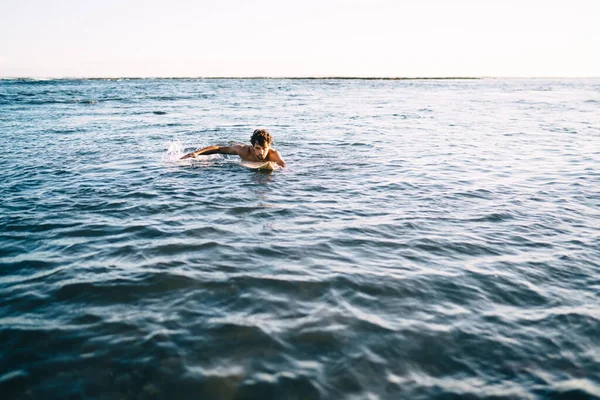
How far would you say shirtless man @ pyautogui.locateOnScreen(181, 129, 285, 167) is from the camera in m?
10.2

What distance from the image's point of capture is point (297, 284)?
4.75m

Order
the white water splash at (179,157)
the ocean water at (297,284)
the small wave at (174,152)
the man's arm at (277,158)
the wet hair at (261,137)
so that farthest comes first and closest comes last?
the small wave at (174,152), the white water splash at (179,157), the man's arm at (277,158), the wet hair at (261,137), the ocean water at (297,284)

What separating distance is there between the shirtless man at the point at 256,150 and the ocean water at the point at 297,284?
0.77 metres

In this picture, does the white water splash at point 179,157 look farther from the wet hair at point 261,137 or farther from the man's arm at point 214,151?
the wet hair at point 261,137

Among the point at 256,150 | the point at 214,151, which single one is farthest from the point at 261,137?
the point at 214,151

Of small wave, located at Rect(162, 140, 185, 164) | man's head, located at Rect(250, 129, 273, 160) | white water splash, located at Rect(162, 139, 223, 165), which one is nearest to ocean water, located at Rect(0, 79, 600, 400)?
man's head, located at Rect(250, 129, 273, 160)

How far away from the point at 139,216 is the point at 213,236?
1724mm

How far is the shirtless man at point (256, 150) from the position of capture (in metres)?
10.2

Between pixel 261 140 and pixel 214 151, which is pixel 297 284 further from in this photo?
pixel 214 151

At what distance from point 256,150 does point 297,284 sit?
6441 millimetres

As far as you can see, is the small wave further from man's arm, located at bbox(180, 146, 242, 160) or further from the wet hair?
the wet hair

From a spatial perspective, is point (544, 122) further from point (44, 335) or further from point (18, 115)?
point (18, 115)

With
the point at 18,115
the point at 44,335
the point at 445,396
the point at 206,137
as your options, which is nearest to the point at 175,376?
the point at 44,335

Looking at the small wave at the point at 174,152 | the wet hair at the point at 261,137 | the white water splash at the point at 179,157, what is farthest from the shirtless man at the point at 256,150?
the small wave at the point at 174,152
